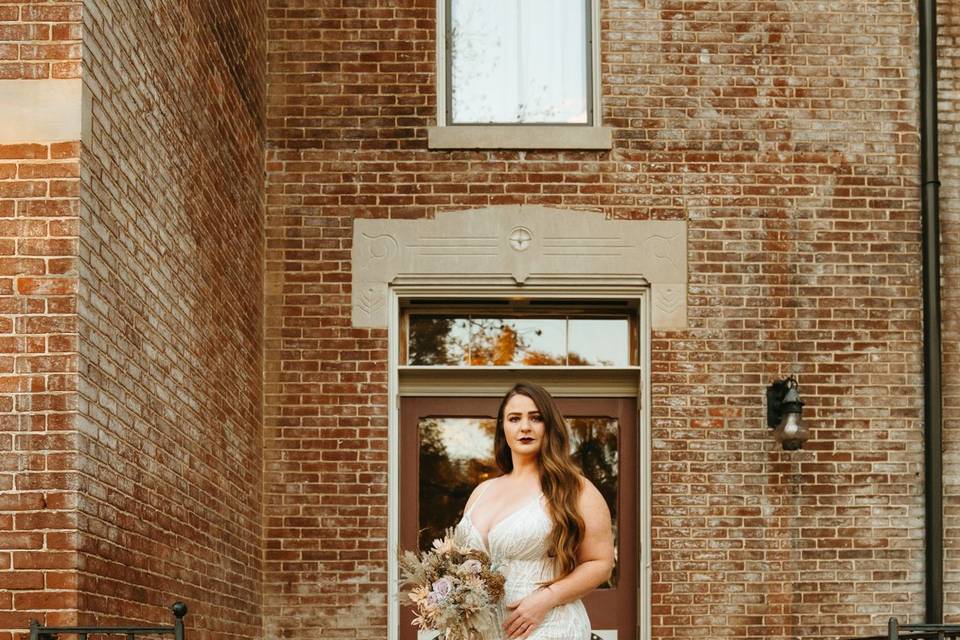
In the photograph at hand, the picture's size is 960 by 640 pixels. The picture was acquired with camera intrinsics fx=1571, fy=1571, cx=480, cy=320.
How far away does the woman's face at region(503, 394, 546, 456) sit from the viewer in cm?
548

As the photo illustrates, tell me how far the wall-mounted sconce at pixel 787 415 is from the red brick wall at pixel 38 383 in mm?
5085

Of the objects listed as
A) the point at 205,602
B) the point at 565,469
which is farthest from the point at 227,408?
the point at 565,469

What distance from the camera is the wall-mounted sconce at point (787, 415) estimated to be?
9453mm

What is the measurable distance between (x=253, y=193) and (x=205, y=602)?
2731mm

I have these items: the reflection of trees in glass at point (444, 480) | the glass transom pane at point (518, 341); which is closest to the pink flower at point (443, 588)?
the reflection of trees in glass at point (444, 480)

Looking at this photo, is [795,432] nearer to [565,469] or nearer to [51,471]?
[565,469]

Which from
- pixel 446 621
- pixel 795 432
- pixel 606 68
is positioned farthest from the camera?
pixel 606 68

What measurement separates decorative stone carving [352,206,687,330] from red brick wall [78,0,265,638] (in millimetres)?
776

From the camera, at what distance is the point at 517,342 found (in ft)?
33.2

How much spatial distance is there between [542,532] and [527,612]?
276 millimetres

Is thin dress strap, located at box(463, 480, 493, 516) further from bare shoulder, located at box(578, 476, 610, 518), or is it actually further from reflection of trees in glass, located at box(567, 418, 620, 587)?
reflection of trees in glass, located at box(567, 418, 620, 587)

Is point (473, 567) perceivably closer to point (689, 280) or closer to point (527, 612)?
point (527, 612)

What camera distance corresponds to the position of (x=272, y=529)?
9656mm

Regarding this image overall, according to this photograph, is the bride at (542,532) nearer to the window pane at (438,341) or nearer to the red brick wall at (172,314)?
the red brick wall at (172,314)
